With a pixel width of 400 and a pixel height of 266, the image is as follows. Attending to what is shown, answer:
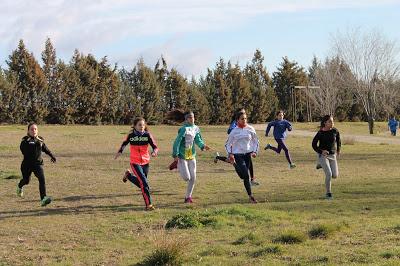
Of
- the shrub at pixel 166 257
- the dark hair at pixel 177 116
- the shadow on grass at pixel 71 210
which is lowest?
the shadow on grass at pixel 71 210

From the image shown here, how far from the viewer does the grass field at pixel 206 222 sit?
7.06 meters

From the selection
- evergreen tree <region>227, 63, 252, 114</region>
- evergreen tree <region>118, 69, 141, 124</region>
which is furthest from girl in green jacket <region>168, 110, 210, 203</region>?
evergreen tree <region>227, 63, 252, 114</region>

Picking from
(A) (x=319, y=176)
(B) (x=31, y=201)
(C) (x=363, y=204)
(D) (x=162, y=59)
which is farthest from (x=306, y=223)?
(D) (x=162, y=59)

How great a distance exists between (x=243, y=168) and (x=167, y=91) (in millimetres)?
55354

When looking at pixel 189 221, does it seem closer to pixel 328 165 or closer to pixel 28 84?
pixel 328 165

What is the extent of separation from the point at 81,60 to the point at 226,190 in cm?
5104

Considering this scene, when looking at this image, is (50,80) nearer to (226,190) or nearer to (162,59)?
(162,59)

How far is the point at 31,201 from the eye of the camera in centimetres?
1193

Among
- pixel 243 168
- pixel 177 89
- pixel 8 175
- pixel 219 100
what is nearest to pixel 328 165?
pixel 243 168

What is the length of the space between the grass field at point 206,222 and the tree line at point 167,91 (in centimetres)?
3726

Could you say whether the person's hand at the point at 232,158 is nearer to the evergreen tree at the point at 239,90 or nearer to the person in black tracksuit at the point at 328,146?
the person in black tracksuit at the point at 328,146

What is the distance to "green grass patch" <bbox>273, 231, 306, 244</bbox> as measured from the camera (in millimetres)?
7676

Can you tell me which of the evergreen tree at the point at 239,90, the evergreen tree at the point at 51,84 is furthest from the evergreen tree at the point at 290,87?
the evergreen tree at the point at 51,84

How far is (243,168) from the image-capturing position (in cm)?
1199
